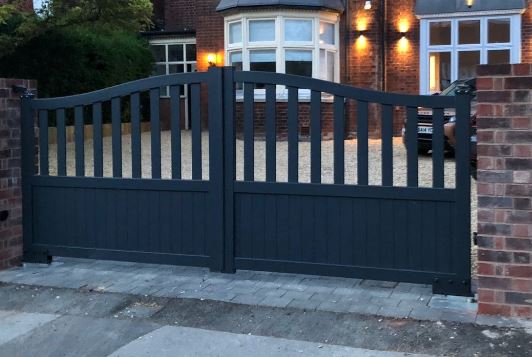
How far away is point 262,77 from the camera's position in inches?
224

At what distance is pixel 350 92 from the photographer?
210 inches

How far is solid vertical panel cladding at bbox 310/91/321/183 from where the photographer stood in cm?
553

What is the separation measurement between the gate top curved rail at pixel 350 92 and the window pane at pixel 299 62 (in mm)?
11971

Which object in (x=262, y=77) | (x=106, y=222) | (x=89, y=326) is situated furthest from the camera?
(x=106, y=222)

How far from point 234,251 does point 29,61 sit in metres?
11.5

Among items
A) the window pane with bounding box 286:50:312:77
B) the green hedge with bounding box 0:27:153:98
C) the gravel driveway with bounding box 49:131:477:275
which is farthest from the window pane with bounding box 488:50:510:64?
the green hedge with bounding box 0:27:153:98

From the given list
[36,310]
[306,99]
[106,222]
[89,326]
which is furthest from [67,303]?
[306,99]

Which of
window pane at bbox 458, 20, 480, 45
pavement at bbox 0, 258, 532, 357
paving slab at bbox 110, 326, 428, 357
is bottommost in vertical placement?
paving slab at bbox 110, 326, 428, 357

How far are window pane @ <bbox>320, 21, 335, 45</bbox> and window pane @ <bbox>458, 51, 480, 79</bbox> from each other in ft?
11.0

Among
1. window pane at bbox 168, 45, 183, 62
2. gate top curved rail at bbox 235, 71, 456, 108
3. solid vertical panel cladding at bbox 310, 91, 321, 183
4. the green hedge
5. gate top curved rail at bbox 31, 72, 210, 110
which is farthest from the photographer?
window pane at bbox 168, 45, 183, 62

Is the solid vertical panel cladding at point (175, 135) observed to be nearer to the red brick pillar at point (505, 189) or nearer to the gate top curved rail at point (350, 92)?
the gate top curved rail at point (350, 92)

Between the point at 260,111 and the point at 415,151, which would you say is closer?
the point at 415,151

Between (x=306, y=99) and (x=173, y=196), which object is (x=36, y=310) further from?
(x=306, y=99)

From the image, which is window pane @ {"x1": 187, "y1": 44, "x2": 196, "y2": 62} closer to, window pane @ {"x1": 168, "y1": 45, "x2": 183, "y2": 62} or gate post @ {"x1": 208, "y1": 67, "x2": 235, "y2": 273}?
window pane @ {"x1": 168, "y1": 45, "x2": 183, "y2": 62}
